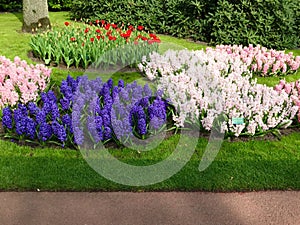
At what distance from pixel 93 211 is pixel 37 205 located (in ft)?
1.73

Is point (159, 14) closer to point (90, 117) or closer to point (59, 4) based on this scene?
point (59, 4)

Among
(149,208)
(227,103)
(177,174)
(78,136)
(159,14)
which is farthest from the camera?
(159,14)

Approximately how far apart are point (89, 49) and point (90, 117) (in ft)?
9.57

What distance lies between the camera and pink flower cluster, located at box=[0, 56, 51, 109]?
5.11 m

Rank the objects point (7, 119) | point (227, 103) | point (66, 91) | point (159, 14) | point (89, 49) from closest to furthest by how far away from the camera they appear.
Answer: point (7, 119) → point (227, 103) → point (66, 91) → point (89, 49) → point (159, 14)

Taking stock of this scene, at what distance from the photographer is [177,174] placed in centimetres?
415

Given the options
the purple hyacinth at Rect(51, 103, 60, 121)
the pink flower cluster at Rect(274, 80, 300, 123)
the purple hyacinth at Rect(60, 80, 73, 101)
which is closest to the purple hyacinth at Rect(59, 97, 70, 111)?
the purple hyacinth at Rect(60, 80, 73, 101)

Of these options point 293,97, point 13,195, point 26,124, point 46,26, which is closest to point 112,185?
point 13,195

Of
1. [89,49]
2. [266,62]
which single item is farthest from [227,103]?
[89,49]

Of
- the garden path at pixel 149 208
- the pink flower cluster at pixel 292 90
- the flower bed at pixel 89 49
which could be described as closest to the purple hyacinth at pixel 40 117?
the garden path at pixel 149 208

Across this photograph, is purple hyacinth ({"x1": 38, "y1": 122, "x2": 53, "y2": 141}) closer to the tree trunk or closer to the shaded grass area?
the shaded grass area

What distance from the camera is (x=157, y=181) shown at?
13.2ft

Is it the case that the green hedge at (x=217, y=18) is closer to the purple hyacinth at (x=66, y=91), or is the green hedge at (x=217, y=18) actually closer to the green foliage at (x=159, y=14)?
the green foliage at (x=159, y=14)

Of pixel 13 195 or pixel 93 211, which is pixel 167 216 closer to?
pixel 93 211
